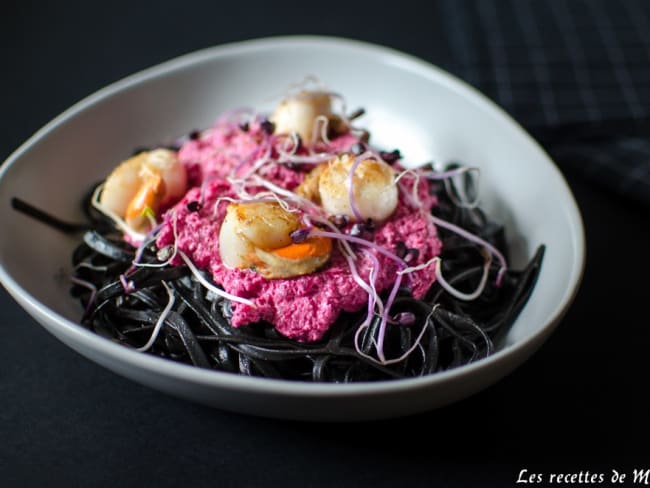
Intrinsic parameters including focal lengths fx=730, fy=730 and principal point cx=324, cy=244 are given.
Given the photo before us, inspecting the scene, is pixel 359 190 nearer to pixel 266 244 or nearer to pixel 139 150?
pixel 266 244

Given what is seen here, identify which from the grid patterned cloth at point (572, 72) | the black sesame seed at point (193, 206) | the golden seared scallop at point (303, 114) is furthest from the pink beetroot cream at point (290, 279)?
the grid patterned cloth at point (572, 72)

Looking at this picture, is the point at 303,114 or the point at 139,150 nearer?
the point at 303,114

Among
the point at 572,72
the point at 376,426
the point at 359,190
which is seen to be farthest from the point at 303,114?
the point at 572,72

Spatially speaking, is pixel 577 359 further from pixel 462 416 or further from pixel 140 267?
pixel 140 267

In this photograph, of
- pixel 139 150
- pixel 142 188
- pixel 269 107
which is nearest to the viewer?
pixel 142 188

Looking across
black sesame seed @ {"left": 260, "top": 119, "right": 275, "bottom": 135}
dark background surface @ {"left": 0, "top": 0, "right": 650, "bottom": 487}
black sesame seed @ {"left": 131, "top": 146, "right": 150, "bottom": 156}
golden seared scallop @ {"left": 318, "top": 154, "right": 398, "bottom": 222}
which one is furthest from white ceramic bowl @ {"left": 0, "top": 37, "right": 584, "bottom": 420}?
golden seared scallop @ {"left": 318, "top": 154, "right": 398, "bottom": 222}

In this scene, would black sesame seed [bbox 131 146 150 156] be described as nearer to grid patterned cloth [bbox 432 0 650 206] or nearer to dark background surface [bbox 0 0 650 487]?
dark background surface [bbox 0 0 650 487]
